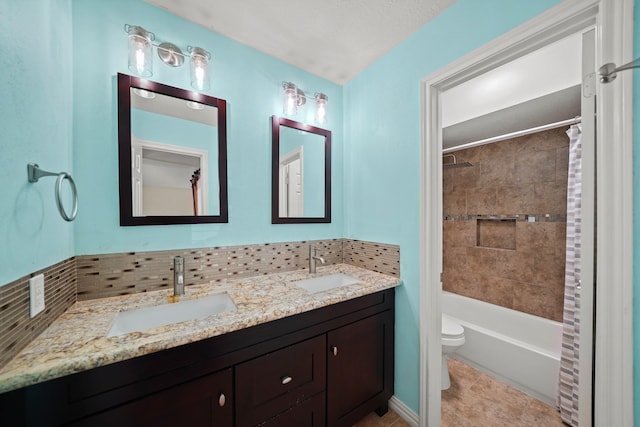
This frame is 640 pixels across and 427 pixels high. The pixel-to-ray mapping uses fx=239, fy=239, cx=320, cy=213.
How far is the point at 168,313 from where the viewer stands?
117 centimetres

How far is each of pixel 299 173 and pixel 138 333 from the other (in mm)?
1327

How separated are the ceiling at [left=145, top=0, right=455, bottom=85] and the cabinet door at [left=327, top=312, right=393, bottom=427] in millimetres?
1783

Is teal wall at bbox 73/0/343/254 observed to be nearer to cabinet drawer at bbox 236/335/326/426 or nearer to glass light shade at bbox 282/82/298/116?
glass light shade at bbox 282/82/298/116

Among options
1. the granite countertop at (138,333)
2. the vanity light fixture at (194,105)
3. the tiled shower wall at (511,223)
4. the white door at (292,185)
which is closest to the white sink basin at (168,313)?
the granite countertop at (138,333)

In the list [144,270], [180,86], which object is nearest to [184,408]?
[144,270]

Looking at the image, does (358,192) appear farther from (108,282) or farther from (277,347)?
(108,282)

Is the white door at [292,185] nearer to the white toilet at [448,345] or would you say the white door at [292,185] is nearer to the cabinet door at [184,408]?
the cabinet door at [184,408]

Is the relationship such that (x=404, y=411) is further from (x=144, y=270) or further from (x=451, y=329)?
(x=144, y=270)

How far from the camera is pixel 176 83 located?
4.52 ft

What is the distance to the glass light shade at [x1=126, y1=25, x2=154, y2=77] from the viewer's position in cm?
121

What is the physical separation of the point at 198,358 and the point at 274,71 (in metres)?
1.77

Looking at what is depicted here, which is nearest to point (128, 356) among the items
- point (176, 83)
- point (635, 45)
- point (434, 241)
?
point (176, 83)

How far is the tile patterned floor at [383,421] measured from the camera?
150 cm

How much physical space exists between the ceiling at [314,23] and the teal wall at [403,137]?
13 cm
